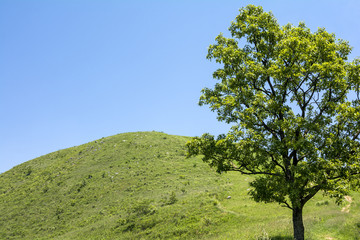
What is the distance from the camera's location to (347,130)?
1716 centimetres

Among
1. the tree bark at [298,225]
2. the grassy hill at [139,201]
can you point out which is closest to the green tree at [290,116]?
the tree bark at [298,225]

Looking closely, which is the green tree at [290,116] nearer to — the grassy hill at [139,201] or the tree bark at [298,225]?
the tree bark at [298,225]

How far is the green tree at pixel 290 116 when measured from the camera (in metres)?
15.8

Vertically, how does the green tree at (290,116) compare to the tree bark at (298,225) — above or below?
above

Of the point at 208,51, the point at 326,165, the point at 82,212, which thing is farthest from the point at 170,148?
the point at 326,165

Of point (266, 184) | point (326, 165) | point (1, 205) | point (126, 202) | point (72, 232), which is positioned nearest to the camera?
point (326, 165)

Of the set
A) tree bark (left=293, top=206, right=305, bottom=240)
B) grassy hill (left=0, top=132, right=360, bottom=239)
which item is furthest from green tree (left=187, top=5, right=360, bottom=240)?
grassy hill (left=0, top=132, right=360, bottom=239)

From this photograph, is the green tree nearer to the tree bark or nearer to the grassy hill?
the tree bark

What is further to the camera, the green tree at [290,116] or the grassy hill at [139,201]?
the grassy hill at [139,201]

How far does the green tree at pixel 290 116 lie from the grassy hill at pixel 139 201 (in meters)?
5.81

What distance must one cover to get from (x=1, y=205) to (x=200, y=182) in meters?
49.1

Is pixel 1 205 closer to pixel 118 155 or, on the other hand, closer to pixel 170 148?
pixel 118 155

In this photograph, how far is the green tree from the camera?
51.9 ft

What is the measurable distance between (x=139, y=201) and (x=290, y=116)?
34743 millimetres
